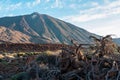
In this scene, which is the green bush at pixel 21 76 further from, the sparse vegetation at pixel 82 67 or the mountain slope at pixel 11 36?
the mountain slope at pixel 11 36

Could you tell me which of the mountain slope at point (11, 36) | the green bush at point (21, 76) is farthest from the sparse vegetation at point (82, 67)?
the mountain slope at point (11, 36)

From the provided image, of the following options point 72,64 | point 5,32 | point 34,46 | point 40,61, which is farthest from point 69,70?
point 5,32

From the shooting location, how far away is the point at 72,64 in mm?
12227

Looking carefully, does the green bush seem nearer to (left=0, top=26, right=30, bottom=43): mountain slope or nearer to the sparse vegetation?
the sparse vegetation

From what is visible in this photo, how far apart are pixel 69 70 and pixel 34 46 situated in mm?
22487

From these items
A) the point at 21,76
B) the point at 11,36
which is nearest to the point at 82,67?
the point at 21,76

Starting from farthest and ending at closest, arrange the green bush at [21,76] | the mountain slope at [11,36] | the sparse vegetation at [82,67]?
the mountain slope at [11,36] < the green bush at [21,76] < the sparse vegetation at [82,67]

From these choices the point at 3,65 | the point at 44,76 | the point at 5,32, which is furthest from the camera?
the point at 5,32

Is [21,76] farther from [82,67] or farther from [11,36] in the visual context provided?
[11,36]

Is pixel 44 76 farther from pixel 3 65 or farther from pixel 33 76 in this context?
pixel 3 65

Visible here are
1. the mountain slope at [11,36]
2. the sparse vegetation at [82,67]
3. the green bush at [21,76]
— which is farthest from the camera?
the mountain slope at [11,36]

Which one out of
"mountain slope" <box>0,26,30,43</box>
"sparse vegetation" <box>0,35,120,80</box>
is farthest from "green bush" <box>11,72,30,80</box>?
"mountain slope" <box>0,26,30,43</box>

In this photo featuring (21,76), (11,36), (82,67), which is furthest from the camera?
(11,36)

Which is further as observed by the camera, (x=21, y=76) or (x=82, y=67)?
(x=21, y=76)
